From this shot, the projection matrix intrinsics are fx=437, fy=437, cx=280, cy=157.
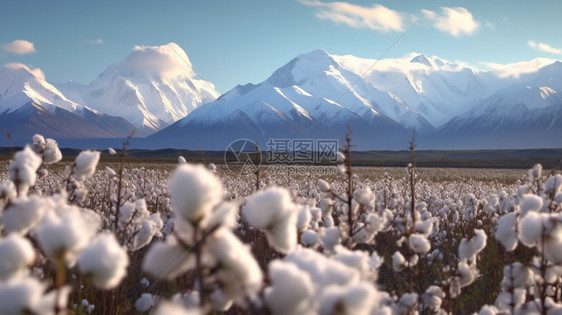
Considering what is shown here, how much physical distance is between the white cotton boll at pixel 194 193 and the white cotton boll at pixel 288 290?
27cm

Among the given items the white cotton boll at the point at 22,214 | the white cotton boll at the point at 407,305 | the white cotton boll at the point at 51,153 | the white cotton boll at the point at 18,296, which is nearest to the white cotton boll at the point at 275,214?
the white cotton boll at the point at 18,296

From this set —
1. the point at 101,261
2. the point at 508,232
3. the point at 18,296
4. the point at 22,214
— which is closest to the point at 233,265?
the point at 101,261

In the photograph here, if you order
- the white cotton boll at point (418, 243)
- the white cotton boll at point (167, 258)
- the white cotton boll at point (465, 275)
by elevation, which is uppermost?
the white cotton boll at point (167, 258)

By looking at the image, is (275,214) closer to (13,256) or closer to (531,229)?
(13,256)

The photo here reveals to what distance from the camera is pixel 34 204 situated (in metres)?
1.80

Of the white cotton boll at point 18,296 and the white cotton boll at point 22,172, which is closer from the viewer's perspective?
the white cotton boll at point 18,296

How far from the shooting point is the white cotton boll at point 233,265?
128cm

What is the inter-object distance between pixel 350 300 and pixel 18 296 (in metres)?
0.96

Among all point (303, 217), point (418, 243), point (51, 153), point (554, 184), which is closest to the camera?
point (303, 217)

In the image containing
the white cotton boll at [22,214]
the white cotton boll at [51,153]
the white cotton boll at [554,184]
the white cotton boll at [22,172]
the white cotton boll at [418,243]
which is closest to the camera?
the white cotton boll at [22,214]

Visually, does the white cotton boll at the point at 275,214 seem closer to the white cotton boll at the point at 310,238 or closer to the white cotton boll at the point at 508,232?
the white cotton boll at the point at 310,238

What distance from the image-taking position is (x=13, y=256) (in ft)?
4.56

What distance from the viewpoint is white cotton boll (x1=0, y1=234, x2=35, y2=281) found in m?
1.39

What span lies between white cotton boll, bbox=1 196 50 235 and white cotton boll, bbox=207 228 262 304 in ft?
3.07
